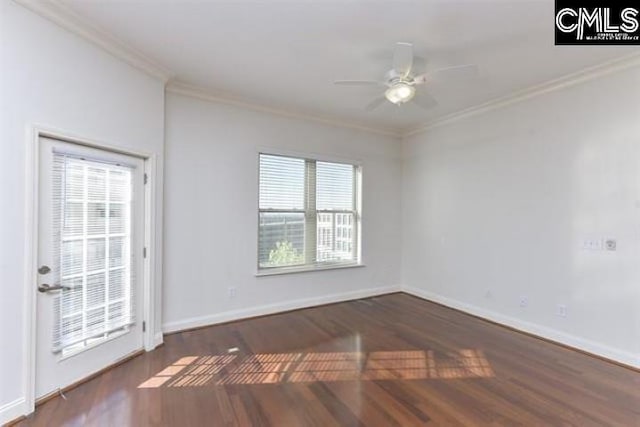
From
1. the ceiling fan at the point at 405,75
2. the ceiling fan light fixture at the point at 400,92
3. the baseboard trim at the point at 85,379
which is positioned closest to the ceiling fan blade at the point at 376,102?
the ceiling fan at the point at 405,75

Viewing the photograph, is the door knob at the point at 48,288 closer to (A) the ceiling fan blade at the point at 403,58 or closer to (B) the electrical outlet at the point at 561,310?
(A) the ceiling fan blade at the point at 403,58

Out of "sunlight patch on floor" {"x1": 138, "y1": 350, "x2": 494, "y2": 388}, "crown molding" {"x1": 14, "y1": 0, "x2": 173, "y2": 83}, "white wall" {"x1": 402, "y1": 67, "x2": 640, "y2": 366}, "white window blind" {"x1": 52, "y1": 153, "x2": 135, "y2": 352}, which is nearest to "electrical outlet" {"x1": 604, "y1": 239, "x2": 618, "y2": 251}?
"white wall" {"x1": 402, "y1": 67, "x2": 640, "y2": 366}

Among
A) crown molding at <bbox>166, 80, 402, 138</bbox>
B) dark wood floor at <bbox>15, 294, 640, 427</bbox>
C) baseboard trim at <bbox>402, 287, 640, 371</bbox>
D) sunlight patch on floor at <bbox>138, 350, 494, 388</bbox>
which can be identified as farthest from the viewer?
crown molding at <bbox>166, 80, 402, 138</bbox>

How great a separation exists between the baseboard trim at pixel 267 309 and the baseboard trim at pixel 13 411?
1.43 meters

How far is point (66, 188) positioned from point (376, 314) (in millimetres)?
3705

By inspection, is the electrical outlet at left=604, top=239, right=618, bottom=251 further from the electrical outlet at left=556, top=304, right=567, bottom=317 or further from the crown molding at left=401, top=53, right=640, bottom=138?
the crown molding at left=401, top=53, right=640, bottom=138

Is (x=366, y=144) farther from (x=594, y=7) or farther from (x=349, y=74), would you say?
(x=594, y=7)

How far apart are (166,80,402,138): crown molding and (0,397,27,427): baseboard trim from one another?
10.1 feet

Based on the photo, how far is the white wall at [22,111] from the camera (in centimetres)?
198

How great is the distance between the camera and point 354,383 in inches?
98.7

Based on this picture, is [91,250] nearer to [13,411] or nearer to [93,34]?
[13,411]

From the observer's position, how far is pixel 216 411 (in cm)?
215

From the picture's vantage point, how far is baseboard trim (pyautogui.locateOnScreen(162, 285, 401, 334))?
11.8 ft

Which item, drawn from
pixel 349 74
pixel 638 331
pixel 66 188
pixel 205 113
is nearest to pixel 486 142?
pixel 349 74
